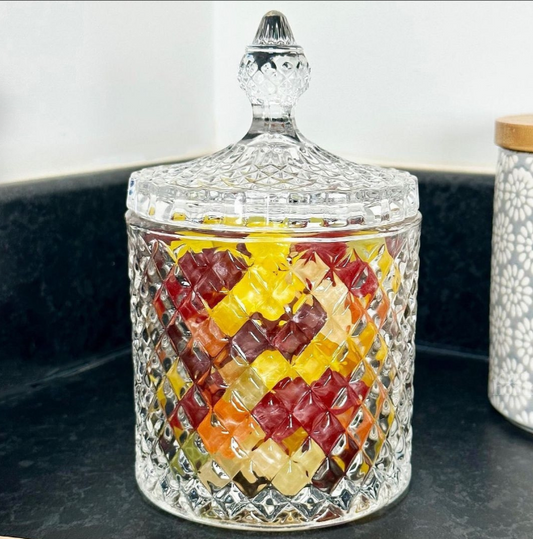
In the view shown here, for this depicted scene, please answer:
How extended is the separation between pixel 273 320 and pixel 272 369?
3 cm

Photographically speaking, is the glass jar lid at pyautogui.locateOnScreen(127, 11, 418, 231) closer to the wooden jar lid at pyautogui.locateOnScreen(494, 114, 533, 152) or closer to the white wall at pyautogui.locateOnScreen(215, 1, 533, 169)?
the wooden jar lid at pyautogui.locateOnScreen(494, 114, 533, 152)

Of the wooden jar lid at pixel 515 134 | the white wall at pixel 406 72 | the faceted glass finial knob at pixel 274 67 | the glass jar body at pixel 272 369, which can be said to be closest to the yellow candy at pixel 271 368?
the glass jar body at pixel 272 369

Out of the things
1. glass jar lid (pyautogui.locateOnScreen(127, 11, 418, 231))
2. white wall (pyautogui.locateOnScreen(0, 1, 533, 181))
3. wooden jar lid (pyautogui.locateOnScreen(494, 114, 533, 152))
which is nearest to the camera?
glass jar lid (pyautogui.locateOnScreen(127, 11, 418, 231))

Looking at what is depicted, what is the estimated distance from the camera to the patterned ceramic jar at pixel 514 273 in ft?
2.05

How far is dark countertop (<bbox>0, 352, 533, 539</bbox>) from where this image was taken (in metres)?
0.50

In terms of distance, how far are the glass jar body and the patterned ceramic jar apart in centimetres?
14

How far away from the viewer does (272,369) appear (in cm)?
48

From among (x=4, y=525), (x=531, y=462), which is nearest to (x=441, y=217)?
(x=531, y=462)

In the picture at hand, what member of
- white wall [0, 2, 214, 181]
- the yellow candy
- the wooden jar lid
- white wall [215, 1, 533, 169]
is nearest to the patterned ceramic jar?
the wooden jar lid

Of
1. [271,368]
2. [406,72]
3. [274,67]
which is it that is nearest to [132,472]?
[271,368]

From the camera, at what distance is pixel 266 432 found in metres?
0.48

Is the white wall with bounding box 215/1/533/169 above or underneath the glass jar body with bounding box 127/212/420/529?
above

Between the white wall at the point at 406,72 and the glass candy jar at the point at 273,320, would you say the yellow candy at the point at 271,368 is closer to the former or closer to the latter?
the glass candy jar at the point at 273,320

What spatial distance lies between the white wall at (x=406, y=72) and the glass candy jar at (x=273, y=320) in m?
0.31
